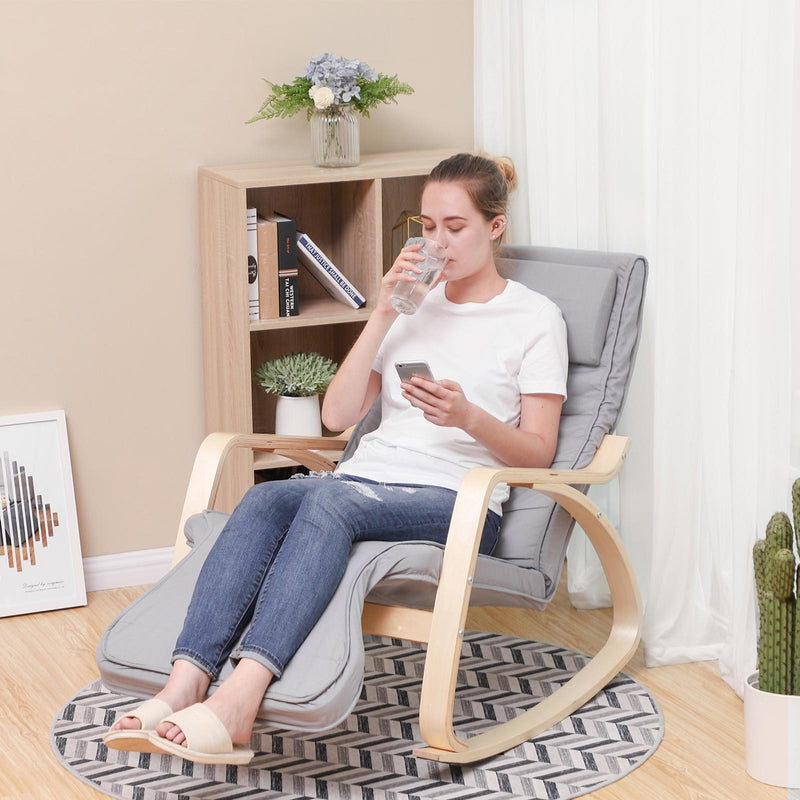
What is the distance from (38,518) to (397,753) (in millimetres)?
→ 1295

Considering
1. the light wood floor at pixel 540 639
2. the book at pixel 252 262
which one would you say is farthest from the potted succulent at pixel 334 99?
the light wood floor at pixel 540 639

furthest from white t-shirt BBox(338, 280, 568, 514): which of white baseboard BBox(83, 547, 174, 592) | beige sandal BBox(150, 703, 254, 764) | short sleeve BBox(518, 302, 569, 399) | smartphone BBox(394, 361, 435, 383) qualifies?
white baseboard BBox(83, 547, 174, 592)

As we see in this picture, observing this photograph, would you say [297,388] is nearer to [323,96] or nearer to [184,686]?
[323,96]

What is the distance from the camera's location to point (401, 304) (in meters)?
2.48

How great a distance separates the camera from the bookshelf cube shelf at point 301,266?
3.07m

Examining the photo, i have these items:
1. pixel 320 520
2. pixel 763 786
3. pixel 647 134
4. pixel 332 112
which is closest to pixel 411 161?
pixel 332 112

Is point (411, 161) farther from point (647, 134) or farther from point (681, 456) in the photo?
point (681, 456)

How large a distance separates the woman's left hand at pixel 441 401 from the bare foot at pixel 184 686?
64 cm

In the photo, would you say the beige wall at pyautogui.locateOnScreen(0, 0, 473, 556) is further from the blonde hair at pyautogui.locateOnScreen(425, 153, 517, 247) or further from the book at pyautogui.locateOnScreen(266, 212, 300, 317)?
the blonde hair at pyautogui.locateOnScreen(425, 153, 517, 247)

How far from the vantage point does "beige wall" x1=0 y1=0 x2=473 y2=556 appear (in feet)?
10.1

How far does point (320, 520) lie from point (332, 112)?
1351 mm

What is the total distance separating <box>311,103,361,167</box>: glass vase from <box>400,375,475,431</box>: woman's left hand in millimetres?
1046

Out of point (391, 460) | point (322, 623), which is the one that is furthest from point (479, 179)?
point (322, 623)

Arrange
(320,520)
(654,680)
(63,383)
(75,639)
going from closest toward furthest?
(320,520) < (654,680) < (75,639) < (63,383)
